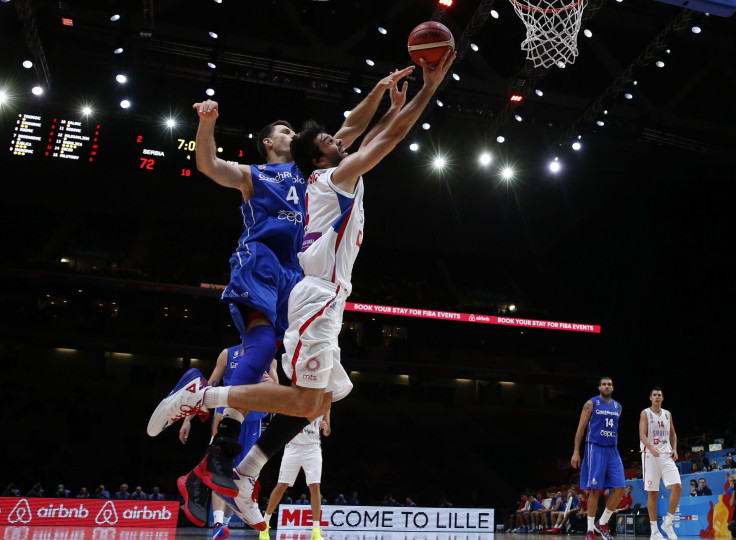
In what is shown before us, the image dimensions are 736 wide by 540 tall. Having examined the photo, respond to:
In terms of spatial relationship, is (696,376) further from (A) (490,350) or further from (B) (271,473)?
(B) (271,473)

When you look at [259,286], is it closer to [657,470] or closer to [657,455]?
[657,455]

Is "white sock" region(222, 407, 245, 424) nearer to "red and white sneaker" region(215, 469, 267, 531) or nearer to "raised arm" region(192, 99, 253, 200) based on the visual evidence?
"red and white sneaker" region(215, 469, 267, 531)

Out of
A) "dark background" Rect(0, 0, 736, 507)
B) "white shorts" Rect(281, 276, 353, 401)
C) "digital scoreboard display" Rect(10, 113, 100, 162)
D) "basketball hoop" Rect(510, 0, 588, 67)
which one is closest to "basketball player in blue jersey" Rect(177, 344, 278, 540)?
"white shorts" Rect(281, 276, 353, 401)

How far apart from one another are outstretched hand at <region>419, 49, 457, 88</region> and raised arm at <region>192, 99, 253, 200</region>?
124 cm

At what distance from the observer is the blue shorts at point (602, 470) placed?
26.2 feet

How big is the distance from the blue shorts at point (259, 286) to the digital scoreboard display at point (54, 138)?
12.8 metres

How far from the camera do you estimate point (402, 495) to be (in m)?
19.6

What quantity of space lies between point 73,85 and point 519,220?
Answer: 15598 millimetres

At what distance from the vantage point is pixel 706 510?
38.2 ft

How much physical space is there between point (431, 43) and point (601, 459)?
6.02m

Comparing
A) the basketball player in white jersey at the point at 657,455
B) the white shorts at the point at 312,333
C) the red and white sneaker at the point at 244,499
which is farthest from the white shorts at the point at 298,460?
the basketball player in white jersey at the point at 657,455

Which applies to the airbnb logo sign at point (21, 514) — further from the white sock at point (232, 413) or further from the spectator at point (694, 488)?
the spectator at point (694, 488)

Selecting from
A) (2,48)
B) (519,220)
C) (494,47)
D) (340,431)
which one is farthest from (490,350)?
(2,48)

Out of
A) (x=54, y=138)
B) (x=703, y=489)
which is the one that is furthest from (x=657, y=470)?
(x=54, y=138)
